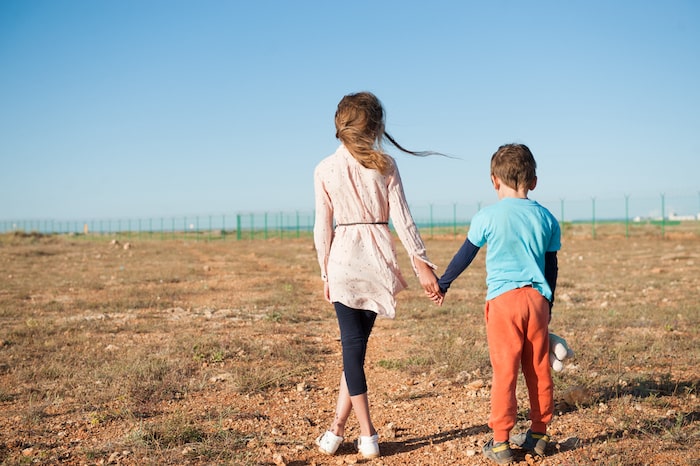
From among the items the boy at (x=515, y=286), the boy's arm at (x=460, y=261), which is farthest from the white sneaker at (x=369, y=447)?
the boy's arm at (x=460, y=261)

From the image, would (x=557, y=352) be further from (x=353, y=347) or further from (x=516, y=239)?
(x=353, y=347)

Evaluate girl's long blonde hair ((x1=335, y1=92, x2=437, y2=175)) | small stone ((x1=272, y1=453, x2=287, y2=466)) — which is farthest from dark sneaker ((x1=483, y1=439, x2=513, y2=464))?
girl's long blonde hair ((x1=335, y1=92, x2=437, y2=175))

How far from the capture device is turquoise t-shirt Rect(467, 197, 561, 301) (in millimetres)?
2916

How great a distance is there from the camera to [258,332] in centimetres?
691

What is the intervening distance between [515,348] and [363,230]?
926mm

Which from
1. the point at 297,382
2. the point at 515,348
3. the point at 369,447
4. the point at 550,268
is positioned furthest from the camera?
the point at 297,382

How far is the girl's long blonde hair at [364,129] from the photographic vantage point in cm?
297

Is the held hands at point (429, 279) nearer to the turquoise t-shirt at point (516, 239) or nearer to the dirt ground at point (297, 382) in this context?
the turquoise t-shirt at point (516, 239)

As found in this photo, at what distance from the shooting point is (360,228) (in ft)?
10.0

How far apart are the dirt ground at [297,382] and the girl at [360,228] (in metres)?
0.70

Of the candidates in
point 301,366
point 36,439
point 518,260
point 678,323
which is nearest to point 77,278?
point 301,366

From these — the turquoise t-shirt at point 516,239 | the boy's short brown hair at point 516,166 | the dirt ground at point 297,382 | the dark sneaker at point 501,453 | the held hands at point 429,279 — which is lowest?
the dirt ground at point 297,382

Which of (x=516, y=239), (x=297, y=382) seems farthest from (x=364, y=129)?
(x=297, y=382)

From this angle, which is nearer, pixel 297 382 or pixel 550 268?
pixel 550 268
